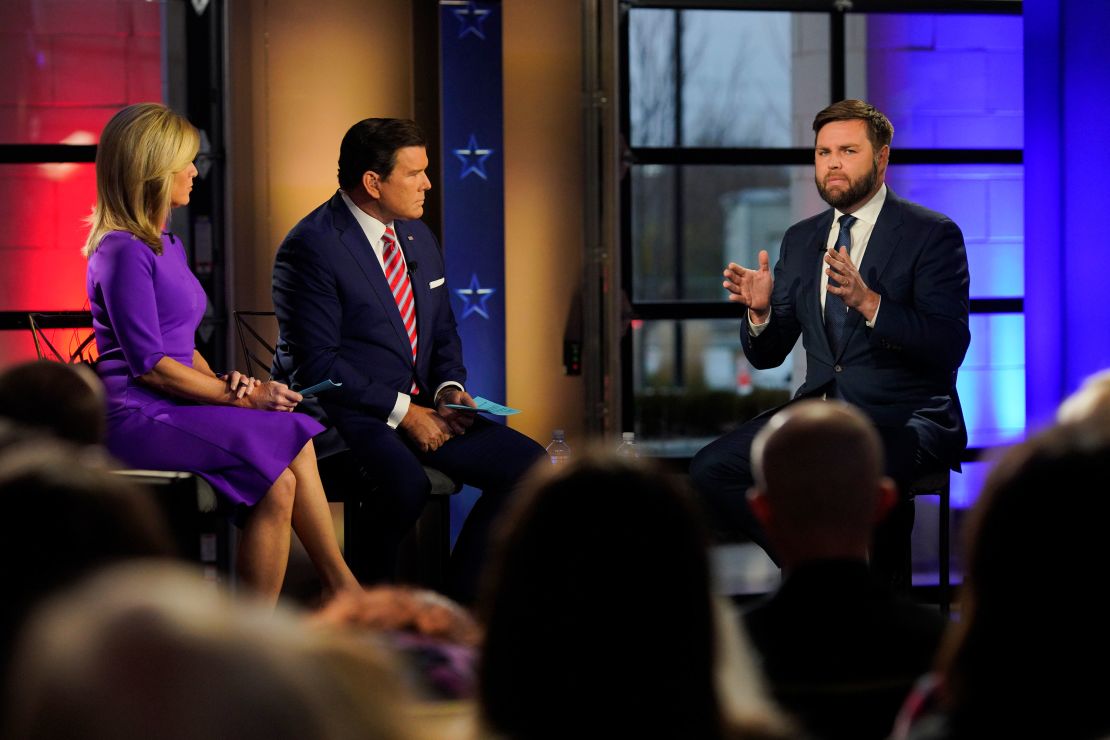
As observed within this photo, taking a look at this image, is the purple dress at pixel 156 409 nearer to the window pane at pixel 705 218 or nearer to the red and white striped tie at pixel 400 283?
the red and white striped tie at pixel 400 283


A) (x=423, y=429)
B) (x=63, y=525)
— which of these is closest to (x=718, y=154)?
(x=423, y=429)

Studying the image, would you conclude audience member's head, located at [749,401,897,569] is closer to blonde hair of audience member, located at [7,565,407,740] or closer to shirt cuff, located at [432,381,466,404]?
blonde hair of audience member, located at [7,565,407,740]

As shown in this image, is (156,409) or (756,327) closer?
(156,409)

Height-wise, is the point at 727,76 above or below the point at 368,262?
above

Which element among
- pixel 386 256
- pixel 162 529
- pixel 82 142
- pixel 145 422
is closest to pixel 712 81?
pixel 386 256

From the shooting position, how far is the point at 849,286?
3600 mm

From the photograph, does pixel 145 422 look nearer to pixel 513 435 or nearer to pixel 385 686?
pixel 513 435

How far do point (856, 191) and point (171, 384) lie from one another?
6.24 ft

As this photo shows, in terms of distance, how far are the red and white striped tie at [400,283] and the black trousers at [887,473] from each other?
0.85 meters

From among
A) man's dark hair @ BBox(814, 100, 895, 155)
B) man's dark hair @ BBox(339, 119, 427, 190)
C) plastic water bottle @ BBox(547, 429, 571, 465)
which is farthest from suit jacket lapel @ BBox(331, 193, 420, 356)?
man's dark hair @ BBox(814, 100, 895, 155)

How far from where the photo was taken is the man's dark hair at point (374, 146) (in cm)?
379

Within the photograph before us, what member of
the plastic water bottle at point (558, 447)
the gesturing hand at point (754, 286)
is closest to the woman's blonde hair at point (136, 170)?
the gesturing hand at point (754, 286)

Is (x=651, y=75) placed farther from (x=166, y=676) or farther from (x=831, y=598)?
(x=166, y=676)

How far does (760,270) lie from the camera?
153 inches
